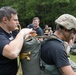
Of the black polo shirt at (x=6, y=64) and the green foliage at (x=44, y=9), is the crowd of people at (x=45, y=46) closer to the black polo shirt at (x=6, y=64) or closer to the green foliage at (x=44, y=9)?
the black polo shirt at (x=6, y=64)

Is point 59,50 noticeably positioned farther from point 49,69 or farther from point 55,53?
point 49,69

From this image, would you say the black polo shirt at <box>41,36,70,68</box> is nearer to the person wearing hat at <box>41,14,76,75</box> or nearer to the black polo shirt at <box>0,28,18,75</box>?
the person wearing hat at <box>41,14,76,75</box>

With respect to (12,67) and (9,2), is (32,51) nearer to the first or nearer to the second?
(12,67)

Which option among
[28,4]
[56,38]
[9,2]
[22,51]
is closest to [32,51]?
[22,51]

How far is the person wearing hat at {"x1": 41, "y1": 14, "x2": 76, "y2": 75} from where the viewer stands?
10.1 ft

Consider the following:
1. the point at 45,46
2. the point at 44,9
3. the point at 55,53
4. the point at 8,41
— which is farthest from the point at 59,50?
the point at 44,9

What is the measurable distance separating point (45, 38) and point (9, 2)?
123 ft

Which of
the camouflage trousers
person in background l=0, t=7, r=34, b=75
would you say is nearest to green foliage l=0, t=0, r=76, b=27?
person in background l=0, t=7, r=34, b=75

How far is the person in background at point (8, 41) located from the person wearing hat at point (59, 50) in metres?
0.32

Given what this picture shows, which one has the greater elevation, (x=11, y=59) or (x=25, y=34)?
(x=25, y=34)

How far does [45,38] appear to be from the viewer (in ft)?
11.0

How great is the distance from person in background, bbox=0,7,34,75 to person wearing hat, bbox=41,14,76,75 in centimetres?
32

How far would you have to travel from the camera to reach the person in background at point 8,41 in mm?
3111

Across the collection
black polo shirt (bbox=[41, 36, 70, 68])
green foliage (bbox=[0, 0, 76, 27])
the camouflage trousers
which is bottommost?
green foliage (bbox=[0, 0, 76, 27])
